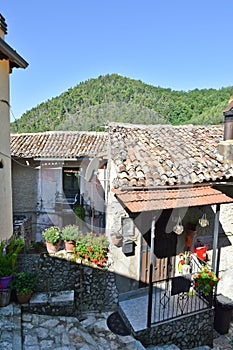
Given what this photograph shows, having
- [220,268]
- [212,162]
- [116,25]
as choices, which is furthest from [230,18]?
[220,268]

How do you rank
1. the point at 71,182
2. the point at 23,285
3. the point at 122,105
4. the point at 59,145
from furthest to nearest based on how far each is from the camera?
the point at 122,105, the point at 59,145, the point at 71,182, the point at 23,285

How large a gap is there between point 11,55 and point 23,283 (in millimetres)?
6295

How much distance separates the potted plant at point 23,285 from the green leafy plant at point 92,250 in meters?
1.38

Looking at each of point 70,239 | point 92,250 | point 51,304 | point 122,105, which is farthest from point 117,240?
point 122,105

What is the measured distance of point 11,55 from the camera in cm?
744

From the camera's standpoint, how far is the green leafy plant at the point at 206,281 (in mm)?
6793

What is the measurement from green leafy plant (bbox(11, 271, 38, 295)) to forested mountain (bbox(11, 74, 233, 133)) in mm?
9446

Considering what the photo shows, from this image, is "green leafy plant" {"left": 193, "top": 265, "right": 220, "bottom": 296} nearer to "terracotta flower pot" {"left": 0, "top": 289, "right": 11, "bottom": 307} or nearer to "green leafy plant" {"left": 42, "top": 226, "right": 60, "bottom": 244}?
"green leafy plant" {"left": 42, "top": 226, "right": 60, "bottom": 244}

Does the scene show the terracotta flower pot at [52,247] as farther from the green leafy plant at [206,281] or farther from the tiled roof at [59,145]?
the tiled roof at [59,145]

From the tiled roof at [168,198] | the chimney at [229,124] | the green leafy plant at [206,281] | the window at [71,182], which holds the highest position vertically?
the chimney at [229,124]

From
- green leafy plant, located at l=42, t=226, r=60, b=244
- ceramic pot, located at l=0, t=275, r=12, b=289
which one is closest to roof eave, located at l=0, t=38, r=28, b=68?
green leafy plant, located at l=42, t=226, r=60, b=244

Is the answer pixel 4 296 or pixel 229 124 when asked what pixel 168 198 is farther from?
pixel 4 296

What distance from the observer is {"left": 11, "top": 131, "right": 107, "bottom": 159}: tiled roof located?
12.4 metres

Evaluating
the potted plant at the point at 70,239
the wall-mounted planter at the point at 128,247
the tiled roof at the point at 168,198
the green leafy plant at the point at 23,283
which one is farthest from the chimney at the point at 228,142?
the green leafy plant at the point at 23,283
